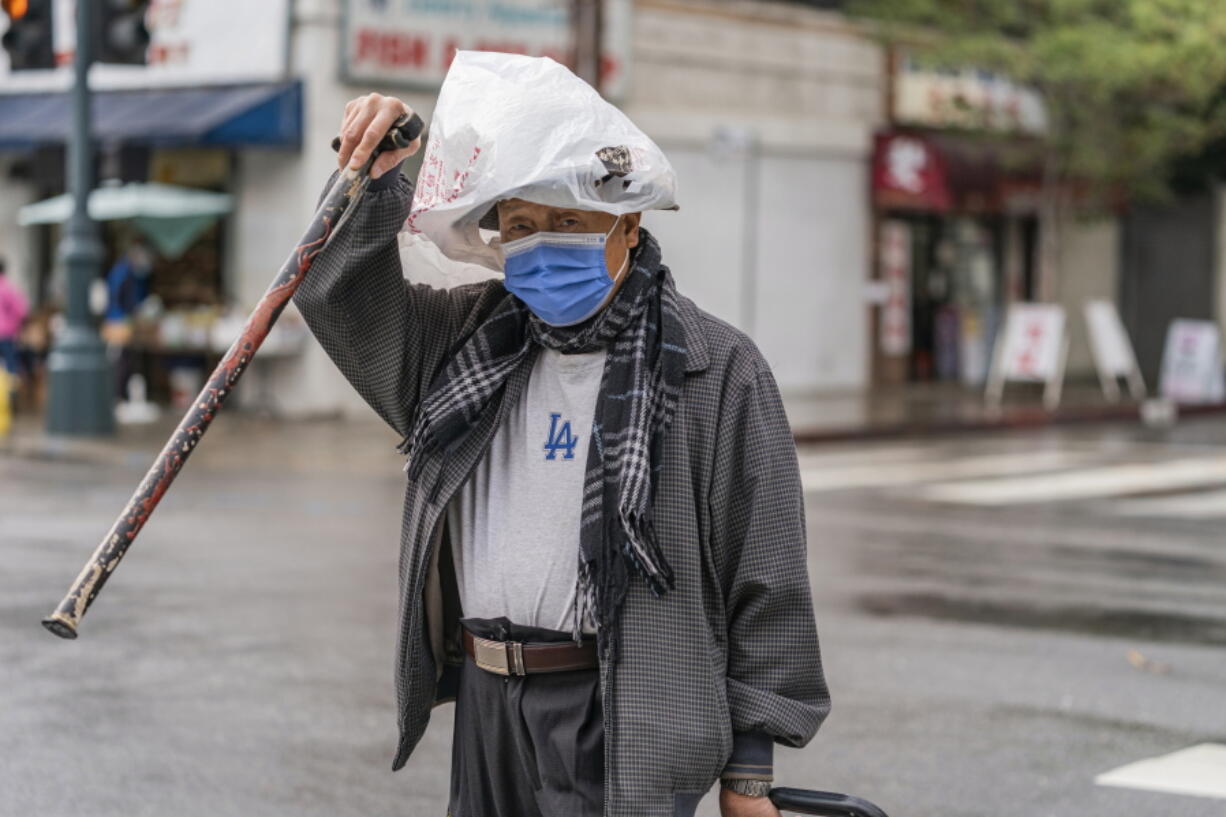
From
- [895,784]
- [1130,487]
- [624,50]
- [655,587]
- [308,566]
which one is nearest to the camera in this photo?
[655,587]

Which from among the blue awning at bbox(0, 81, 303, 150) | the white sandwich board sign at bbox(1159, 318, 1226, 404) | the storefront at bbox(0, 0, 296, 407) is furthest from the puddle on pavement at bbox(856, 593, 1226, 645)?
the white sandwich board sign at bbox(1159, 318, 1226, 404)

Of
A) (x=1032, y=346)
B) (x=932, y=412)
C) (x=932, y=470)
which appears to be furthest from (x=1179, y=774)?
(x=1032, y=346)

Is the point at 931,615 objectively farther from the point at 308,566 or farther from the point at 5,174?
the point at 5,174

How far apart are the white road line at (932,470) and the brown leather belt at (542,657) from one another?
11.7 metres

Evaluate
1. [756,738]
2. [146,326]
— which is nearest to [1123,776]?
[756,738]

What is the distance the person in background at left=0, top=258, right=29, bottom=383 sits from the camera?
2052cm

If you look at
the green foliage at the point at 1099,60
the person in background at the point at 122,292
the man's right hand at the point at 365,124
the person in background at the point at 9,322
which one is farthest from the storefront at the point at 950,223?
the man's right hand at the point at 365,124

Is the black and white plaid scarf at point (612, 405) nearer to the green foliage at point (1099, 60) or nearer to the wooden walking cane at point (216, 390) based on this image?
the wooden walking cane at point (216, 390)

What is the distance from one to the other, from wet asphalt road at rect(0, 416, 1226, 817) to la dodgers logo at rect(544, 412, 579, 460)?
2700 mm

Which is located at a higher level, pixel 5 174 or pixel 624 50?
pixel 624 50

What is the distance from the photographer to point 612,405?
3023 millimetres

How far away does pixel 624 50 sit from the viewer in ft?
77.6

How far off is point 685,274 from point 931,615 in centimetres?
1579

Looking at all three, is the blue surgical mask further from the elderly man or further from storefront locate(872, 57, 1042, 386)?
storefront locate(872, 57, 1042, 386)
